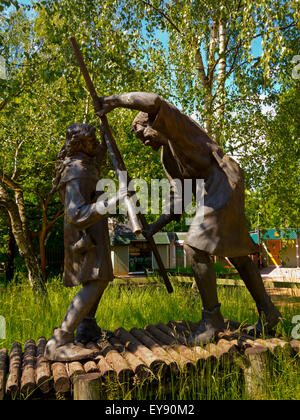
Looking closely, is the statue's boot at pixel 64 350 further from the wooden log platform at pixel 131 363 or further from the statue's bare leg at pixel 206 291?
the statue's bare leg at pixel 206 291

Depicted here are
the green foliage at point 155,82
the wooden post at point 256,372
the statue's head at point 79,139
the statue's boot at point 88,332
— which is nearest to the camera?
the wooden post at point 256,372

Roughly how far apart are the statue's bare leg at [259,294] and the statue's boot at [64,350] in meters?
1.38

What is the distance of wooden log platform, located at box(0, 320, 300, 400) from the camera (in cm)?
228

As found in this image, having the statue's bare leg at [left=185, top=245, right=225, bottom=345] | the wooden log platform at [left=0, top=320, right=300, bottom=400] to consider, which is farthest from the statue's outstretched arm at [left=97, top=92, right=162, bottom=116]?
the wooden log platform at [left=0, top=320, right=300, bottom=400]

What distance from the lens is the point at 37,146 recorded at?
10.0 metres

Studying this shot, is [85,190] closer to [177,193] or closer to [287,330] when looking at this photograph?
[177,193]

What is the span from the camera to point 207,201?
2.96m

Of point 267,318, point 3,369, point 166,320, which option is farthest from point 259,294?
point 3,369

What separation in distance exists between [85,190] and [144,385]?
142 cm

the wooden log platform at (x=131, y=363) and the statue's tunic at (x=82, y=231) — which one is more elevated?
the statue's tunic at (x=82, y=231)

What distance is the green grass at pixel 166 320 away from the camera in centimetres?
254

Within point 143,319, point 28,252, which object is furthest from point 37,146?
point 143,319

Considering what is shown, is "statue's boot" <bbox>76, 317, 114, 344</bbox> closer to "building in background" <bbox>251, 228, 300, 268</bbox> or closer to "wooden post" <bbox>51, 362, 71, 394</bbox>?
"wooden post" <bbox>51, 362, 71, 394</bbox>

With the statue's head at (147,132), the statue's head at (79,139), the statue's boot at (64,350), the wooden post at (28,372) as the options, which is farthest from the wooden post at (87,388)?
the statue's head at (147,132)
